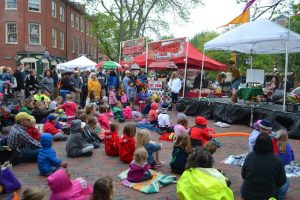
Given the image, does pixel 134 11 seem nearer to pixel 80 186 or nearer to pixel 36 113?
pixel 36 113

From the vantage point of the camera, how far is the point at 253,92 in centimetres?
1255

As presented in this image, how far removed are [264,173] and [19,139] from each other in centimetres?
477

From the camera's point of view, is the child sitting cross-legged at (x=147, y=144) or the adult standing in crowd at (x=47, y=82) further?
the adult standing in crowd at (x=47, y=82)

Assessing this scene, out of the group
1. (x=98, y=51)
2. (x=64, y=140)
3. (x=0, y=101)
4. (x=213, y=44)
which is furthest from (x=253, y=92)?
(x=98, y=51)

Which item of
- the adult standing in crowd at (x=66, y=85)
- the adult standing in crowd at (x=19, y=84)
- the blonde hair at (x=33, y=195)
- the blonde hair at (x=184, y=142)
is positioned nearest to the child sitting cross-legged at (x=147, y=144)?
the blonde hair at (x=184, y=142)

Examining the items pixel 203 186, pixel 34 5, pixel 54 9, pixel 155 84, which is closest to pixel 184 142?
pixel 203 186

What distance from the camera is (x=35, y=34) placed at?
3503 cm

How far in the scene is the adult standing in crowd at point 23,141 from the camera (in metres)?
6.92

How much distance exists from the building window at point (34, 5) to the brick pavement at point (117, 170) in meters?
29.1

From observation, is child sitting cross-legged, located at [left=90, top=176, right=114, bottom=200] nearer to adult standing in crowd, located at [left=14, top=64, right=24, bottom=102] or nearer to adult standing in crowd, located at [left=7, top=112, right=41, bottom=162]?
adult standing in crowd, located at [left=7, top=112, right=41, bottom=162]

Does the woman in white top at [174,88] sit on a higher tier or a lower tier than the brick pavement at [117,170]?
higher

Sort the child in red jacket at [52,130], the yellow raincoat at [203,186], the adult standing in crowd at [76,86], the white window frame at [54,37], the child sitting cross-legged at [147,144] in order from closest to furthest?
the yellow raincoat at [203,186] → the child sitting cross-legged at [147,144] → the child in red jacket at [52,130] → the adult standing in crowd at [76,86] → the white window frame at [54,37]

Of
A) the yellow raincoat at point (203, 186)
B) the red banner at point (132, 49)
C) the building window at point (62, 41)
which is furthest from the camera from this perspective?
the building window at point (62, 41)

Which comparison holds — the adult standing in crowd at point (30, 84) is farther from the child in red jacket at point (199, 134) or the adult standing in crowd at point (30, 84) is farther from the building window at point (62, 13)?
the building window at point (62, 13)
